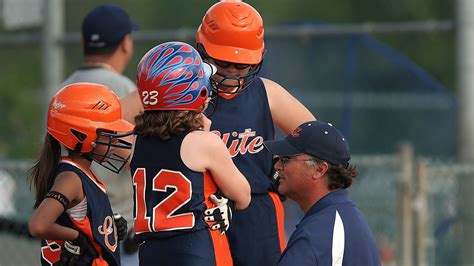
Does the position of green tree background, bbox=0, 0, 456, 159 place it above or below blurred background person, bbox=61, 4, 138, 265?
below

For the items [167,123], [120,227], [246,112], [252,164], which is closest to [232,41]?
[246,112]

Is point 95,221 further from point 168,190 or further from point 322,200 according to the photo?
point 322,200

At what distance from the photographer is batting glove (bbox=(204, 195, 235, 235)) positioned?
486cm

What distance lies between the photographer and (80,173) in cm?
521

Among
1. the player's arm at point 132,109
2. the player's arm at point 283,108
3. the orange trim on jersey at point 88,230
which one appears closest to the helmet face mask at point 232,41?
the player's arm at point 283,108

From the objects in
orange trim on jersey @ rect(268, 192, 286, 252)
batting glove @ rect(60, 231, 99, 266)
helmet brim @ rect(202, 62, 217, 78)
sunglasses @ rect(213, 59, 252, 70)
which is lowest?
batting glove @ rect(60, 231, 99, 266)

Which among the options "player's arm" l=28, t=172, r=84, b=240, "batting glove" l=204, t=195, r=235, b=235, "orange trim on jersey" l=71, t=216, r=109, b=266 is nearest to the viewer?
"batting glove" l=204, t=195, r=235, b=235

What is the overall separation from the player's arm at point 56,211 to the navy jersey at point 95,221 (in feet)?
0.12

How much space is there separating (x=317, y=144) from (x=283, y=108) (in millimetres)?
897

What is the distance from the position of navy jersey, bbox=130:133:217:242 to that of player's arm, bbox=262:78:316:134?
761 millimetres

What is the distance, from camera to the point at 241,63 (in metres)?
5.30

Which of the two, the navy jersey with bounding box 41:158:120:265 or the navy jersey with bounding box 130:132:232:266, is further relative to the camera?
the navy jersey with bounding box 41:158:120:265

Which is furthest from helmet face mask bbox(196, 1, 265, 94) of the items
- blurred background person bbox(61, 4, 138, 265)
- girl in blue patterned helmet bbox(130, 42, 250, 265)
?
blurred background person bbox(61, 4, 138, 265)

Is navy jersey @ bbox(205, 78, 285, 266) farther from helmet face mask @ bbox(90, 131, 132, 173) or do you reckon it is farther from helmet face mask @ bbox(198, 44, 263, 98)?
helmet face mask @ bbox(90, 131, 132, 173)
